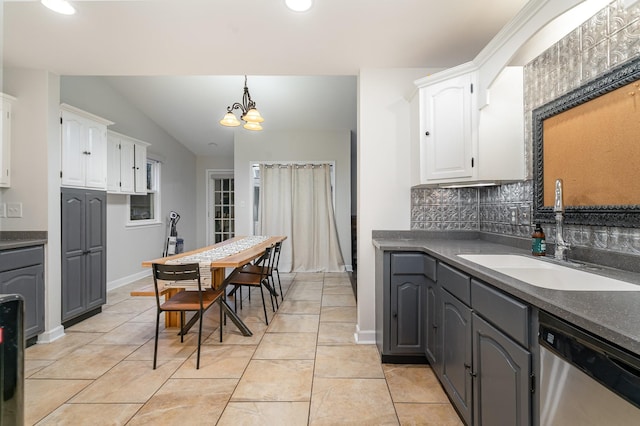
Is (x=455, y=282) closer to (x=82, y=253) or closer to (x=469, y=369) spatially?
(x=469, y=369)

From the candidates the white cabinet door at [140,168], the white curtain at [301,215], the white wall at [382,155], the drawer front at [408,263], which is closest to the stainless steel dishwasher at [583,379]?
the drawer front at [408,263]

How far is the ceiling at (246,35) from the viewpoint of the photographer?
188cm

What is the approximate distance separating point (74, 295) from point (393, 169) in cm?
334

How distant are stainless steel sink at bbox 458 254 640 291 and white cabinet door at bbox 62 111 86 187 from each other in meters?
3.59

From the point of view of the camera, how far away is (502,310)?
1135 millimetres

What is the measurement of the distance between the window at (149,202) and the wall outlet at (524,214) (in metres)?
5.18

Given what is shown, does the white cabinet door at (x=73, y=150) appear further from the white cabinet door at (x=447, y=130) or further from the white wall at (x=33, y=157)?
the white cabinet door at (x=447, y=130)

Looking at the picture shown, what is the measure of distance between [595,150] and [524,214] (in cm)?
68

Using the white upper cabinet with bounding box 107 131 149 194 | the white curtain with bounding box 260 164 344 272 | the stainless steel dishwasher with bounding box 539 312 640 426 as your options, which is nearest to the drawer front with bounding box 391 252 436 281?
the stainless steel dishwasher with bounding box 539 312 640 426

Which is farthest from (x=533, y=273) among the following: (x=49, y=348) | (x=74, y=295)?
(x=74, y=295)

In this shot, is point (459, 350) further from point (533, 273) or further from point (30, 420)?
point (30, 420)

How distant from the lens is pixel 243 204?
5.66 m

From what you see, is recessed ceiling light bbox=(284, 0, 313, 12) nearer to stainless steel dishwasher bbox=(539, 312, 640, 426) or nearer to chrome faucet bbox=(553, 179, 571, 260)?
chrome faucet bbox=(553, 179, 571, 260)

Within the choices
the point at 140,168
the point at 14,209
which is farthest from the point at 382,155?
the point at 140,168
